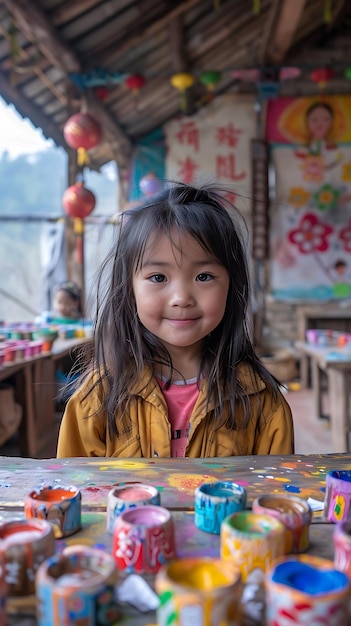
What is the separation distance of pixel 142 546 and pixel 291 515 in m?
0.19

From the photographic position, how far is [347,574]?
0.59 metres

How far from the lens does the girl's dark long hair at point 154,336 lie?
1.32 metres

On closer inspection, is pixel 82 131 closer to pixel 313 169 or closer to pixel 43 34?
pixel 43 34

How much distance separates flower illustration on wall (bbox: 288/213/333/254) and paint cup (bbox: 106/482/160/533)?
6.73 meters

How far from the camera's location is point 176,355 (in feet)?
4.78

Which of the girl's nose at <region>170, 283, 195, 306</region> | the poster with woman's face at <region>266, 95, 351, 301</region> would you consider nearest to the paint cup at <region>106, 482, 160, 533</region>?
the girl's nose at <region>170, 283, 195, 306</region>

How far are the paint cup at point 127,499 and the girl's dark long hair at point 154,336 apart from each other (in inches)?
20.7

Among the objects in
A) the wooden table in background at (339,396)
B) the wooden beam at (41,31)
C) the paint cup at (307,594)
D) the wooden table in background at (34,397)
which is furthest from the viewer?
the wooden beam at (41,31)

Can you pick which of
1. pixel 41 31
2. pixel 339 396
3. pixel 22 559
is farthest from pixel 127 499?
pixel 41 31

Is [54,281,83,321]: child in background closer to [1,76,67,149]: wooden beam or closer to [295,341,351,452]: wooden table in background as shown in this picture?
[1,76,67,149]: wooden beam

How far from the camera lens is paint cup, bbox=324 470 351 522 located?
32.0 inches

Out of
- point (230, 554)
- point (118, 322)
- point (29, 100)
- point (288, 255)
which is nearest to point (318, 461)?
point (230, 554)

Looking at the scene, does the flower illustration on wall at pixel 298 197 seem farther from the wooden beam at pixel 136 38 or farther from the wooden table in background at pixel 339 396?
the wooden table in background at pixel 339 396

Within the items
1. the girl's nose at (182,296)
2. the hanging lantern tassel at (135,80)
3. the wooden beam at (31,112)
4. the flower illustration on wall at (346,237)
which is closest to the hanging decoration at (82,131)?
the hanging lantern tassel at (135,80)
